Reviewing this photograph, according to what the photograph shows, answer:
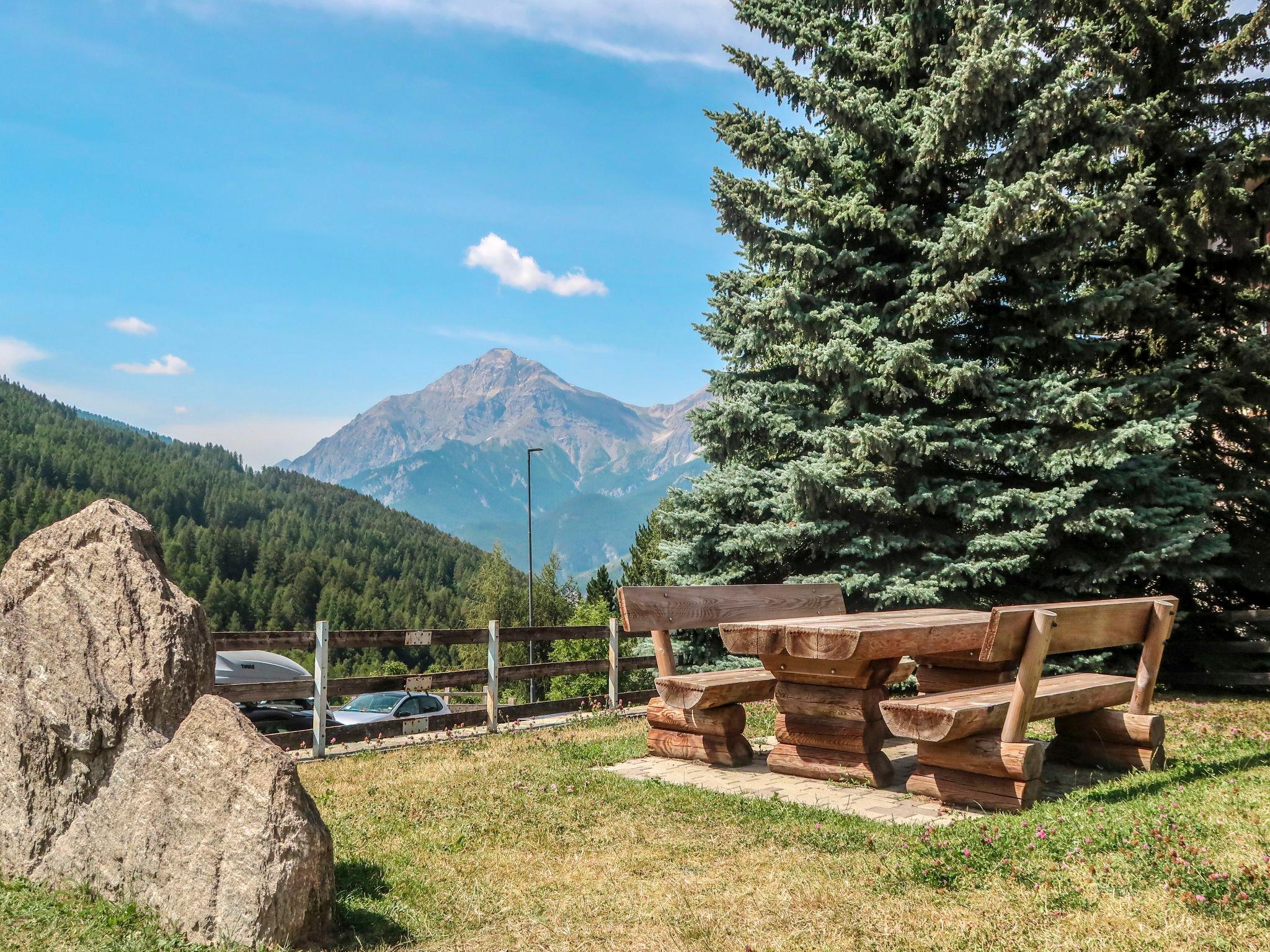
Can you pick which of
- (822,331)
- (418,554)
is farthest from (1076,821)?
(418,554)

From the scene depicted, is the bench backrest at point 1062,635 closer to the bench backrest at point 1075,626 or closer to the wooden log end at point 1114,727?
the bench backrest at point 1075,626

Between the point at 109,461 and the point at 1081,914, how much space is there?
518 ft

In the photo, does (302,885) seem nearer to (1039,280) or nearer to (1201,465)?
(1039,280)

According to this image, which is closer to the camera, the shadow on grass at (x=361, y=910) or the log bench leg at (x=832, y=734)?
the shadow on grass at (x=361, y=910)

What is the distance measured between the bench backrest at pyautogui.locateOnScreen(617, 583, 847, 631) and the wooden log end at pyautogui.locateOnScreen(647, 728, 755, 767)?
903 mm

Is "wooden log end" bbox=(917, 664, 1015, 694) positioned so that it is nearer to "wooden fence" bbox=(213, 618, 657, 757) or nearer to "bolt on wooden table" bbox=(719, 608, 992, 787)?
"bolt on wooden table" bbox=(719, 608, 992, 787)

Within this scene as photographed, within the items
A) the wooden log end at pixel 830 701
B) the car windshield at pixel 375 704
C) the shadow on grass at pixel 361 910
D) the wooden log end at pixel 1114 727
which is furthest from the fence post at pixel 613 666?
the car windshield at pixel 375 704

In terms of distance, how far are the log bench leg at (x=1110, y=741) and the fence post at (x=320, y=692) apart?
634 centimetres

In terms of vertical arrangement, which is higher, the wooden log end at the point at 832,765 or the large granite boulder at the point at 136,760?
the large granite boulder at the point at 136,760

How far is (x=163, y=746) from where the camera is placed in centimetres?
370

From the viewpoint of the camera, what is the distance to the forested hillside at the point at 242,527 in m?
103

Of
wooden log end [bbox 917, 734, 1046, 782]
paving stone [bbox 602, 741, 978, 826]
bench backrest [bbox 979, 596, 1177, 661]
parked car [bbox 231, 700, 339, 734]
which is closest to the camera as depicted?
bench backrest [bbox 979, 596, 1177, 661]

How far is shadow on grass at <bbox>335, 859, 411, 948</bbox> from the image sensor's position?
3.52 m

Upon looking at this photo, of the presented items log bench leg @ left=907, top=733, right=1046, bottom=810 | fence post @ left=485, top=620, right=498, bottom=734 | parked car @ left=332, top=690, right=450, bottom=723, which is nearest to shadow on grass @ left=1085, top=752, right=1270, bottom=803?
log bench leg @ left=907, top=733, right=1046, bottom=810
